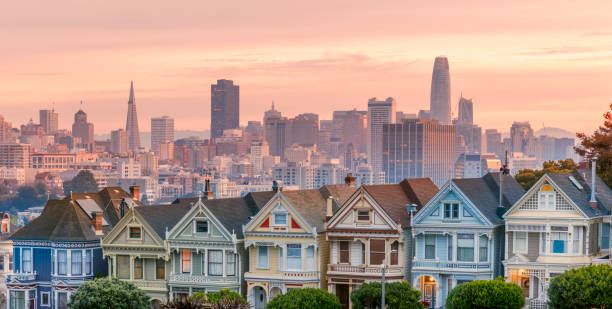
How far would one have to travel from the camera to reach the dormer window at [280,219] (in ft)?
207

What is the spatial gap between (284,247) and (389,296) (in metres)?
7.32

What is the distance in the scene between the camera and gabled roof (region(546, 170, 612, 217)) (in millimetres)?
→ 59031

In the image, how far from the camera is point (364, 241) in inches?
2422

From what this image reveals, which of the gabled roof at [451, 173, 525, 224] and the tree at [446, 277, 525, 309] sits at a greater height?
the gabled roof at [451, 173, 525, 224]

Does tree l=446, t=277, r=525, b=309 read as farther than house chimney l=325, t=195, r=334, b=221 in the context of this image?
No

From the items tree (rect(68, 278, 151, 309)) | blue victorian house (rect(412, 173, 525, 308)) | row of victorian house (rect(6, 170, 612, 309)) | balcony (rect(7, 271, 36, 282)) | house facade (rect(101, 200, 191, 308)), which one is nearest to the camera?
row of victorian house (rect(6, 170, 612, 309))

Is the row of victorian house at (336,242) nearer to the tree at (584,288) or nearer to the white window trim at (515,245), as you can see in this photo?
the white window trim at (515,245)

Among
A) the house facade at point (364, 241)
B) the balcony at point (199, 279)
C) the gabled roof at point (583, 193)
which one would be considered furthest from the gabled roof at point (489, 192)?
the balcony at point (199, 279)

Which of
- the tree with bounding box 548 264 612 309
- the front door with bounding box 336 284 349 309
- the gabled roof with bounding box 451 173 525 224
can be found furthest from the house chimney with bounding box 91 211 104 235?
the tree with bounding box 548 264 612 309

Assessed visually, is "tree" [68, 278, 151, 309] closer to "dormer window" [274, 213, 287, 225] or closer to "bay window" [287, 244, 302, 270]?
Answer: "bay window" [287, 244, 302, 270]

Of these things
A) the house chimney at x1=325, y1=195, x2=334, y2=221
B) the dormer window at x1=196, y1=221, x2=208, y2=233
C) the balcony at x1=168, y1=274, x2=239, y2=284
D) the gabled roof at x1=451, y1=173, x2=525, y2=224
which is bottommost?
the balcony at x1=168, y1=274, x2=239, y2=284

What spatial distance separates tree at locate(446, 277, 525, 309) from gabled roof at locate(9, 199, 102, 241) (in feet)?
74.4

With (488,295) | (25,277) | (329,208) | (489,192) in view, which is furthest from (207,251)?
(488,295)

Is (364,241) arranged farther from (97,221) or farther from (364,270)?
(97,221)
